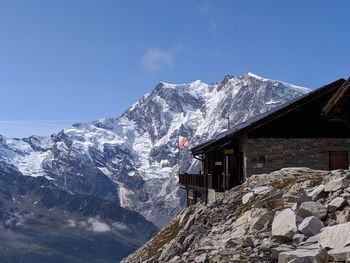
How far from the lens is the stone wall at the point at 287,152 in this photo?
3450 cm

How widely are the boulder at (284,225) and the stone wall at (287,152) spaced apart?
2073 cm

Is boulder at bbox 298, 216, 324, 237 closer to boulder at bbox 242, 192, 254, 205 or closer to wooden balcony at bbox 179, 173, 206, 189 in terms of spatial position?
boulder at bbox 242, 192, 254, 205

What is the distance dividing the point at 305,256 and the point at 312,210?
345cm

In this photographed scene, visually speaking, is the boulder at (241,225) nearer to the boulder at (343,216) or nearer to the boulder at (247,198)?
the boulder at (247,198)

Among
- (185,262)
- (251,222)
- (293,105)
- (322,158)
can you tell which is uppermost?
(293,105)

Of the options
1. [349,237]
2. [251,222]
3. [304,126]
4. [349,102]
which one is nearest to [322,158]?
[304,126]

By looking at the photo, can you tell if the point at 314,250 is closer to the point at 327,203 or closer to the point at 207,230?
the point at 327,203

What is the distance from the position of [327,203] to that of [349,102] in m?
10.3

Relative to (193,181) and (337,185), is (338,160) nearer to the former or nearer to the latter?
(193,181)

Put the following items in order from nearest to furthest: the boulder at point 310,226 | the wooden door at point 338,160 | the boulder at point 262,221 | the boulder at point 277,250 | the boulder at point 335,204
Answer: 1. the boulder at point 277,250
2. the boulder at point 310,226
3. the boulder at point 335,204
4. the boulder at point 262,221
5. the wooden door at point 338,160

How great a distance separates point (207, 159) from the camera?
4859cm

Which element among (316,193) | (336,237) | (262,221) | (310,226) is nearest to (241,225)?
(262,221)

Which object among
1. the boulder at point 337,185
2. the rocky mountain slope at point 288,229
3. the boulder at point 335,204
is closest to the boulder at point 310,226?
the rocky mountain slope at point 288,229

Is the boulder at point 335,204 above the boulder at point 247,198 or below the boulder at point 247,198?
below
